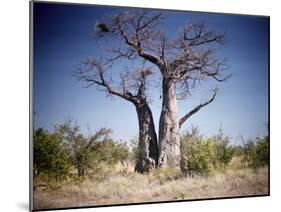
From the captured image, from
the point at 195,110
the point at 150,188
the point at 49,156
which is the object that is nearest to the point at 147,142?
the point at 150,188

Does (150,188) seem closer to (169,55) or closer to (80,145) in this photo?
(80,145)

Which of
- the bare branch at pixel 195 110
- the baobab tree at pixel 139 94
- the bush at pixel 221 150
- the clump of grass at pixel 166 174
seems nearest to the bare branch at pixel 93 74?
the baobab tree at pixel 139 94

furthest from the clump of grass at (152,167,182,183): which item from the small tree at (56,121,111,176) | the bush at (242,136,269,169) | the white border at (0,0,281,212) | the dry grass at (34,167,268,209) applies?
the bush at (242,136,269,169)

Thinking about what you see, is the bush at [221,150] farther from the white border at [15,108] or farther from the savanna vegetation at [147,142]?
the white border at [15,108]

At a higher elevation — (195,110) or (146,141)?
(195,110)

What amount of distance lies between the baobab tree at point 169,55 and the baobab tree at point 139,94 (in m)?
0.08

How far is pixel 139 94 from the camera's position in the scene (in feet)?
16.1

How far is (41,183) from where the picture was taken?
4609 millimetres

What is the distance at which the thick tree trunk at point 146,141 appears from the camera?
16.1ft

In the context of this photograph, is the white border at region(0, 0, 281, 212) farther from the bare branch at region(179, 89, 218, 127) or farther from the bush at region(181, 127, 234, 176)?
the bare branch at region(179, 89, 218, 127)

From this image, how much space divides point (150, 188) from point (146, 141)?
416mm

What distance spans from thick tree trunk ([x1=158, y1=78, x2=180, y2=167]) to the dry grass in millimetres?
117

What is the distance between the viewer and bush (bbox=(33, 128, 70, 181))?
4.59m
